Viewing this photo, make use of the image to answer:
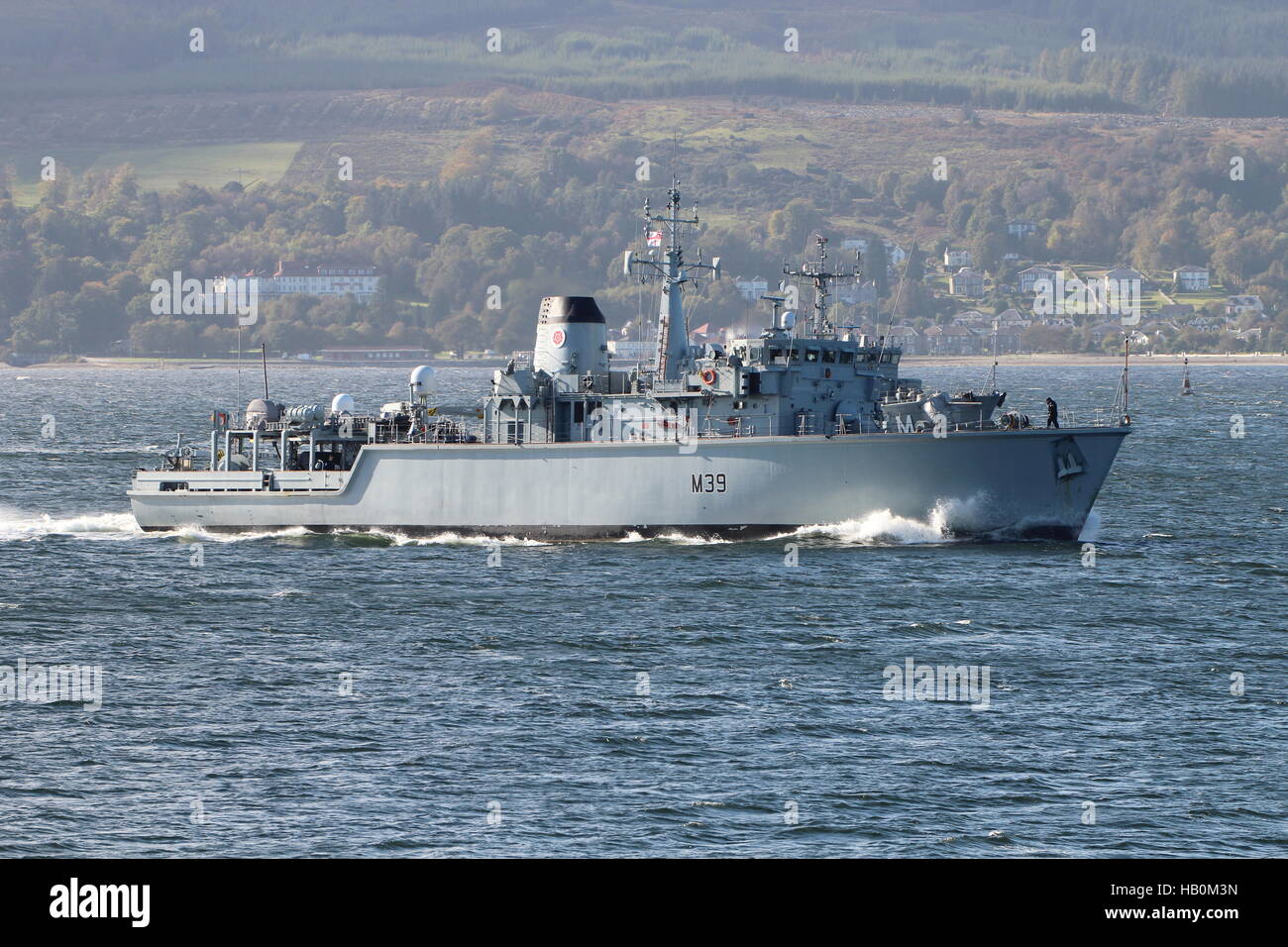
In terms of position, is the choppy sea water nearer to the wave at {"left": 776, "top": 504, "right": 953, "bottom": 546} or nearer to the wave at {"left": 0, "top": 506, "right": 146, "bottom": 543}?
the wave at {"left": 776, "top": 504, "right": 953, "bottom": 546}

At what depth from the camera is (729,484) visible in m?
47.7

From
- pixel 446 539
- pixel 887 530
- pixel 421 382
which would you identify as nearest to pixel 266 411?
pixel 421 382

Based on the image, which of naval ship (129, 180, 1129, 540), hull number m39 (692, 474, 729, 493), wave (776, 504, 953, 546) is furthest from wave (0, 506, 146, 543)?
wave (776, 504, 953, 546)

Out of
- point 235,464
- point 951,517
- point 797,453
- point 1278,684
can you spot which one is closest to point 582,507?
point 797,453

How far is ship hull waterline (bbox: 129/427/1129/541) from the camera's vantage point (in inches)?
1825

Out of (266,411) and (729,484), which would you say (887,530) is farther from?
(266,411)

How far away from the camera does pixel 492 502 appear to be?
5106 centimetres

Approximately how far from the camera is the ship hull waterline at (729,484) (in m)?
46.3

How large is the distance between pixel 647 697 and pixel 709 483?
58.9 feet

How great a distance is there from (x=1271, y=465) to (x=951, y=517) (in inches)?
1719

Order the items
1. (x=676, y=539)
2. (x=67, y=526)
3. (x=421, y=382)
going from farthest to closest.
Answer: (x=67, y=526) → (x=421, y=382) → (x=676, y=539)

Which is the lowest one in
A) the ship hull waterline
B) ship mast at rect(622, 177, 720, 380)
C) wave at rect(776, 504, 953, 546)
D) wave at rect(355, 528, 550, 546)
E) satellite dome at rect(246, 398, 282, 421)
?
wave at rect(355, 528, 550, 546)

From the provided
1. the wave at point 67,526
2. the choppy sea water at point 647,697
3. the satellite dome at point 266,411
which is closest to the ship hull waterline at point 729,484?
the choppy sea water at point 647,697

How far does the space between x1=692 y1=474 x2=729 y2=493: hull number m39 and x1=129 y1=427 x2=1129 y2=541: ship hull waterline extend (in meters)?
0.03
